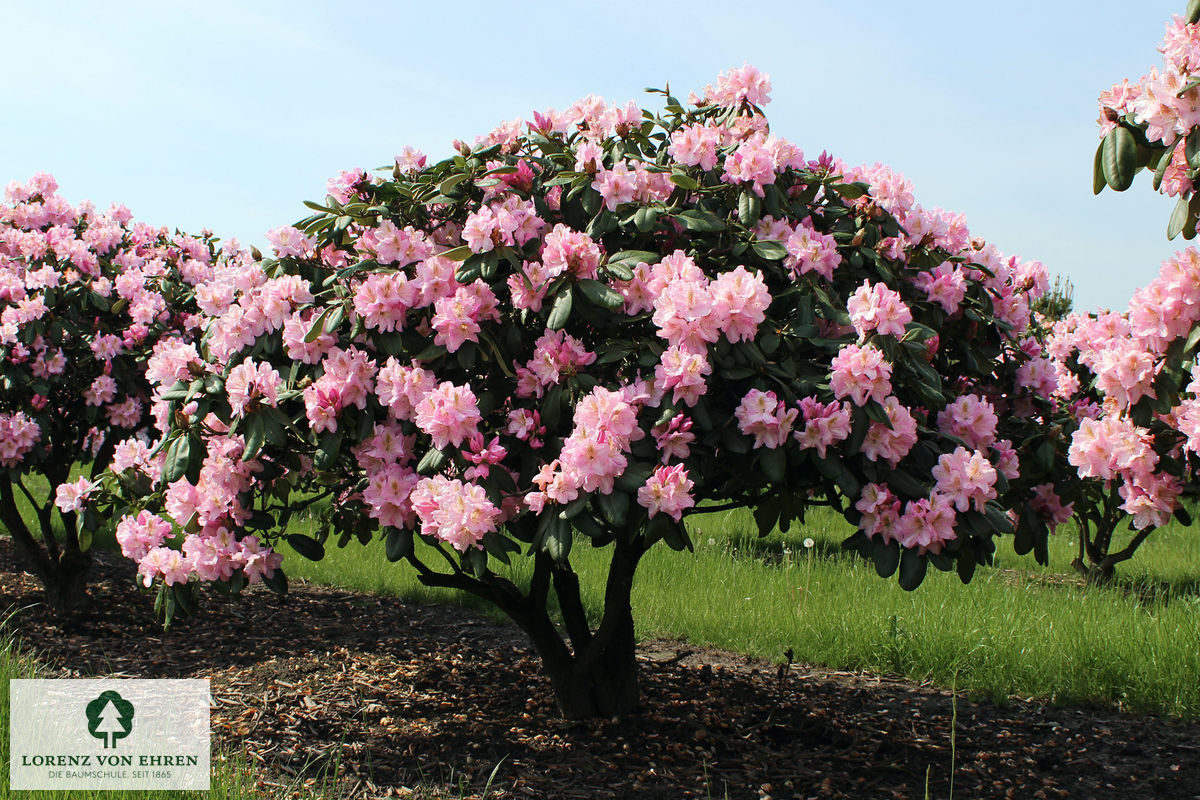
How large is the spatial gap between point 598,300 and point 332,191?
3.94 ft

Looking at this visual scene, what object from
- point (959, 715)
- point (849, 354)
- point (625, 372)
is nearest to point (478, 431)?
point (625, 372)

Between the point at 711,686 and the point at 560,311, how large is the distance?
85.5 inches

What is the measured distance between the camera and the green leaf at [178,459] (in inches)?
108

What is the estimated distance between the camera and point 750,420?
7.42 feet

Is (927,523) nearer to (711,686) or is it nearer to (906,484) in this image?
(906,484)

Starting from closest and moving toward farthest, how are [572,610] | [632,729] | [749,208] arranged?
[749,208] < [632,729] < [572,610]

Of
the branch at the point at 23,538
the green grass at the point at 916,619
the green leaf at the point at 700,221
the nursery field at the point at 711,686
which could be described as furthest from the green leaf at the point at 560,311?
the branch at the point at 23,538

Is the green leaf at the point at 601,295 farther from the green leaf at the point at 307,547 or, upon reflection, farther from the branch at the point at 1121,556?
the branch at the point at 1121,556

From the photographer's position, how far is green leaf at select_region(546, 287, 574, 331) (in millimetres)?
2398

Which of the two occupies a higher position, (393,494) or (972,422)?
(972,422)

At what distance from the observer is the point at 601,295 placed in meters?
2.42

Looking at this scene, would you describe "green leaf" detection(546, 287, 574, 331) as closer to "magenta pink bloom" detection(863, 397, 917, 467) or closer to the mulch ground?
"magenta pink bloom" detection(863, 397, 917, 467)

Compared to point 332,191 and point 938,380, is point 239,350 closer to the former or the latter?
point 332,191

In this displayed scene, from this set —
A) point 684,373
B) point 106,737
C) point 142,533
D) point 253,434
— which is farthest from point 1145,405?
point 106,737
